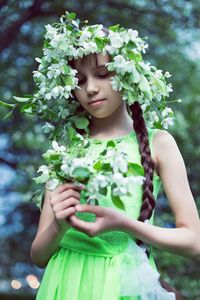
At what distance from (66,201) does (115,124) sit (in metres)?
0.38

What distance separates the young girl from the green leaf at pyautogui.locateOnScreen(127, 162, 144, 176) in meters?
0.10

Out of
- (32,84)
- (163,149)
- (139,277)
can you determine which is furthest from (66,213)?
(32,84)

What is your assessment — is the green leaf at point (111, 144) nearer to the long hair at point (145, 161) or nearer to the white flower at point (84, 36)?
the long hair at point (145, 161)

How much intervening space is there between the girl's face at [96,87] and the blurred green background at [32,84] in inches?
170

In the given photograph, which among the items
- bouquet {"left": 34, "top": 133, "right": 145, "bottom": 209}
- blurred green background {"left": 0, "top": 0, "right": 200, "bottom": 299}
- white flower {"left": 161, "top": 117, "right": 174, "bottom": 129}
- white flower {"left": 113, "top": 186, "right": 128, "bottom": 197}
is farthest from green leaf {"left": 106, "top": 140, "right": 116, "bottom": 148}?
blurred green background {"left": 0, "top": 0, "right": 200, "bottom": 299}

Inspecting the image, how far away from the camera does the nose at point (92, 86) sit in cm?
189

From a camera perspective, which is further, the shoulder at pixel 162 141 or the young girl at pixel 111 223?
the shoulder at pixel 162 141

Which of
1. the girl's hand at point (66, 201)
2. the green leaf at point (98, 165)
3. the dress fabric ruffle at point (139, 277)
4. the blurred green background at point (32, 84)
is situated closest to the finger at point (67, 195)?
the girl's hand at point (66, 201)

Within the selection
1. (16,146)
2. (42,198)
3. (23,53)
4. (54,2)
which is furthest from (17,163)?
(42,198)

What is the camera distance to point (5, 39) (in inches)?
267

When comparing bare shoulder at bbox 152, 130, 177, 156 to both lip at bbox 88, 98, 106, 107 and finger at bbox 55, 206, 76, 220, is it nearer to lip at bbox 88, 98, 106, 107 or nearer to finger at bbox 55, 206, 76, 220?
lip at bbox 88, 98, 106, 107

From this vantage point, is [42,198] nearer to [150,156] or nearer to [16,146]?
[150,156]

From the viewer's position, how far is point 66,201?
5.51 feet

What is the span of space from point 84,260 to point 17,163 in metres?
5.11
